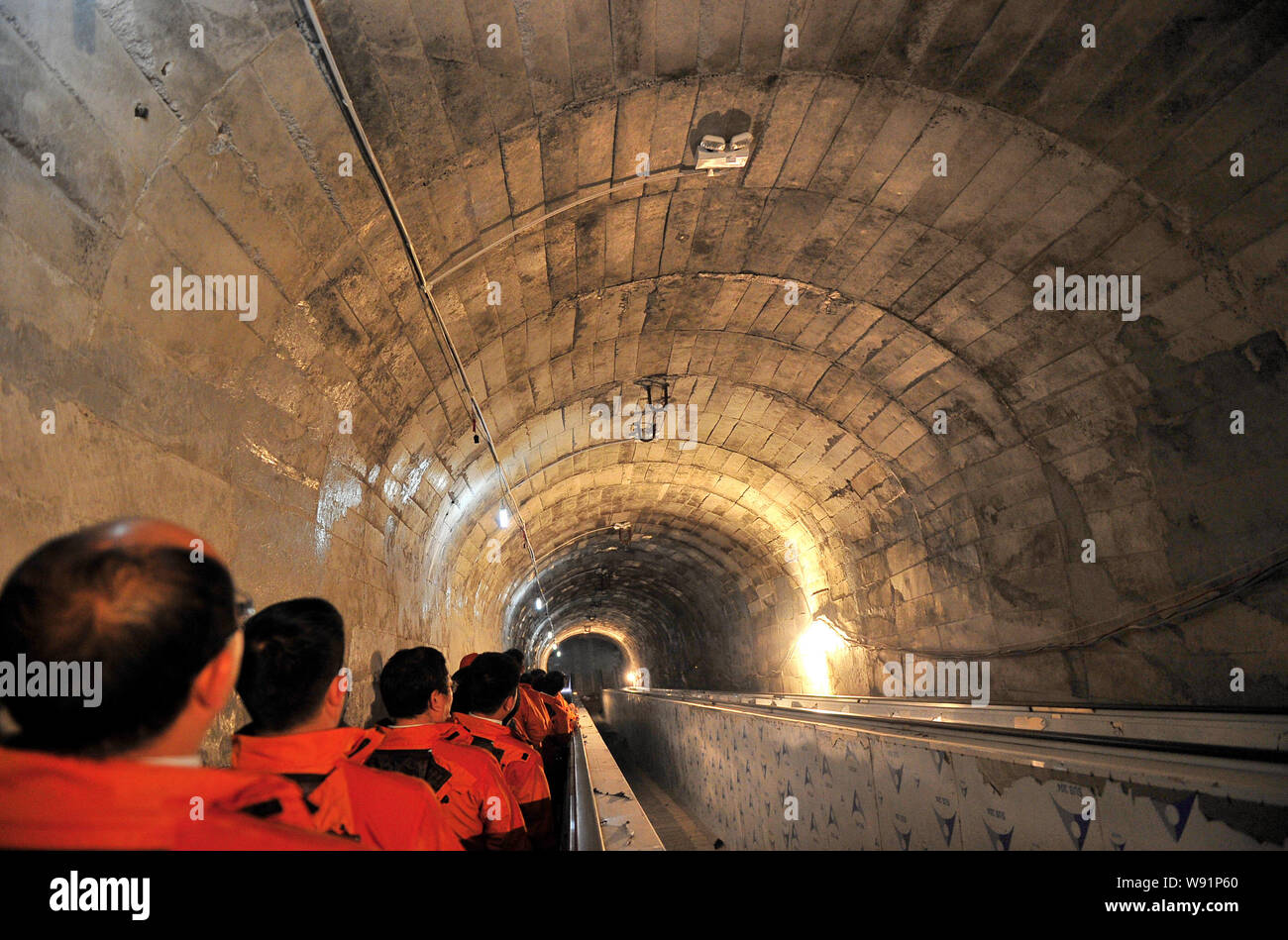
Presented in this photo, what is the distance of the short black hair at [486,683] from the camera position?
412cm

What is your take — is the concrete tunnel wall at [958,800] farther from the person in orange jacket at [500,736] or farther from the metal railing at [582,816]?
the person in orange jacket at [500,736]

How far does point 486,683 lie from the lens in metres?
4.12

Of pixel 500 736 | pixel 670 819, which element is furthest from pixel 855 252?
pixel 670 819

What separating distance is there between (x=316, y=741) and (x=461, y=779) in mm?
1182

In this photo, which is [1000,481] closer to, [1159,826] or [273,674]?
[1159,826]

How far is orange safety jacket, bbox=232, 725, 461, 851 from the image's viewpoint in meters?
1.91

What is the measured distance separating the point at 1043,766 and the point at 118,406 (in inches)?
154

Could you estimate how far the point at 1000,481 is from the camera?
8.91m

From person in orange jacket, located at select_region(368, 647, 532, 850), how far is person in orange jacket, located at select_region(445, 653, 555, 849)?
0.86ft

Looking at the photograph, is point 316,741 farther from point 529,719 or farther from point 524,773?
point 529,719

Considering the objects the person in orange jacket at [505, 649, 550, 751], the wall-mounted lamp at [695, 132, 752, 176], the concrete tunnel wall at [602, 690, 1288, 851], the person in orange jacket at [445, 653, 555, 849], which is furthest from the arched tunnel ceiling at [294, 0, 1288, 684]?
the concrete tunnel wall at [602, 690, 1288, 851]

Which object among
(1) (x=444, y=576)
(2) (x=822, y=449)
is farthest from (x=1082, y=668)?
(1) (x=444, y=576)

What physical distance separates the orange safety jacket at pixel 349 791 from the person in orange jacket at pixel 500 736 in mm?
1473

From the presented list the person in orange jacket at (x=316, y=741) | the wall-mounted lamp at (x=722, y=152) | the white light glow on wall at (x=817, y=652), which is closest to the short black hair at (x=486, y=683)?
the person in orange jacket at (x=316, y=741)
